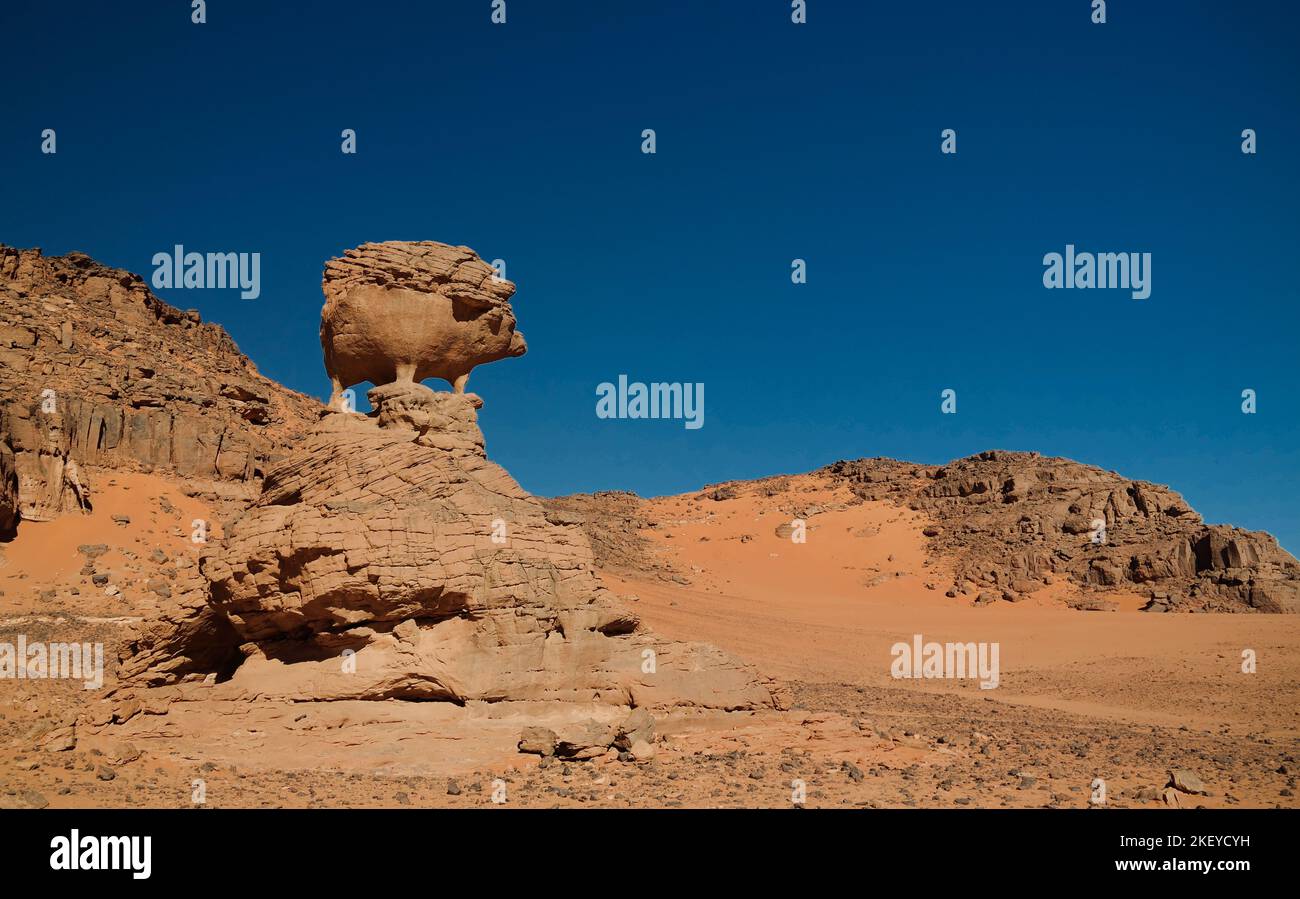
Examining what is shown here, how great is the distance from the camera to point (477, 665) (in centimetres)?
1116

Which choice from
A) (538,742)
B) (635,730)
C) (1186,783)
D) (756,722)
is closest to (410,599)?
(538,742)

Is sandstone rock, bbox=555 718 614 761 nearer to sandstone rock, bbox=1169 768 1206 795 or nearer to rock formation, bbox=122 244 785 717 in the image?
rock formation, bbox=122 244 785 717

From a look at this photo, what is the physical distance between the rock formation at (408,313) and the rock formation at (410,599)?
0.14 metres

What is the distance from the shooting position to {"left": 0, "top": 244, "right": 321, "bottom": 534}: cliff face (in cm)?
2920

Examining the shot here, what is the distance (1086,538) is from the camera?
125 feet

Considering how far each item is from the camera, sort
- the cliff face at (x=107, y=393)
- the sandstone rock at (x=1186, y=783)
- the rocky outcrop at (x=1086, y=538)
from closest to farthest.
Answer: the sandstone rock at (x=1186, y=783) → the cliff face at (x=107, y=393) → the rocky outcrop at (x=1086, y=538)

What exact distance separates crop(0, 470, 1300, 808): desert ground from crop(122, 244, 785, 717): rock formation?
0.40m

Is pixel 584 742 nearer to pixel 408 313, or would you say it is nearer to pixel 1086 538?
pixel 408 313

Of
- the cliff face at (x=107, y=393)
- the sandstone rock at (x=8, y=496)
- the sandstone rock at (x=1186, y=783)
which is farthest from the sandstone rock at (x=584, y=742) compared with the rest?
the cliff face at (x=107, y=393)

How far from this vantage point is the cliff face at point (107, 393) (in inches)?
1150

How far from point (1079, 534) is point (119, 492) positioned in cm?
3430

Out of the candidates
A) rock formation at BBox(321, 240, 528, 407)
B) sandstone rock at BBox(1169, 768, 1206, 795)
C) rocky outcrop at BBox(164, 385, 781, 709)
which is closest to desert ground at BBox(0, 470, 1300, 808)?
sandstone rock at BBox(1169, 768, 1206, 795)

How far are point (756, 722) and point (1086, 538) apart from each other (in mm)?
30013

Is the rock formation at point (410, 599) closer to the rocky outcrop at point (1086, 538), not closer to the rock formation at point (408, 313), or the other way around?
the rock formation at point (408, 313)
